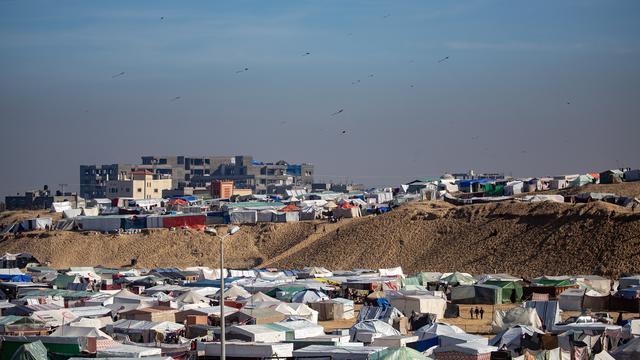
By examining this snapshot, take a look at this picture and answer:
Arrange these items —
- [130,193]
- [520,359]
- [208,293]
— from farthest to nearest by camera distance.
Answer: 1. [130,193]
2. [208,293]
3. [520,359]

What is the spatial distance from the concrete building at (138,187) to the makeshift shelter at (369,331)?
71.9 m

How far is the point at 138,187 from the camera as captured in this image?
98.1 meters

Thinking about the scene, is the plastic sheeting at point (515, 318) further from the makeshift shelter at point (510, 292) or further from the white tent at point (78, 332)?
the white tent at point (78, 332)

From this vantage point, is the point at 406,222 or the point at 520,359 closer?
the point at 520,359

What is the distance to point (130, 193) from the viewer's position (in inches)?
3839

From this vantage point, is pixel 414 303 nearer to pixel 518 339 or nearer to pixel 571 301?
pixel 571 301

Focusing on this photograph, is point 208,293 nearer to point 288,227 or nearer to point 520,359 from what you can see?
point 520,359

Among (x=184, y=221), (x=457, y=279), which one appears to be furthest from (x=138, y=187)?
(x=457, y=279)

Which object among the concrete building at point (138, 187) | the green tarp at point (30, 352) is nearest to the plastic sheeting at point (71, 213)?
the concrete building at point (138, 187)

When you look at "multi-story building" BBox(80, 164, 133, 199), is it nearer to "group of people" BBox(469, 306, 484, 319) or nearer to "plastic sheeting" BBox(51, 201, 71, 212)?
"plastic sheeting" BBox(51, 201, 71, 212)

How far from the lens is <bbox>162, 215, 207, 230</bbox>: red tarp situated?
202ft

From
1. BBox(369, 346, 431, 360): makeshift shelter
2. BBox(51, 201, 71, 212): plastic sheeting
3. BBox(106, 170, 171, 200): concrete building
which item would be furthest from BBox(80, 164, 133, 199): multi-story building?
BBox(369, 346, 431, 360): makeshift shelter

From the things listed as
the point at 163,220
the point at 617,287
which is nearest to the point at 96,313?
the point at 617,287

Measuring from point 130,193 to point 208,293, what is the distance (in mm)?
61367
